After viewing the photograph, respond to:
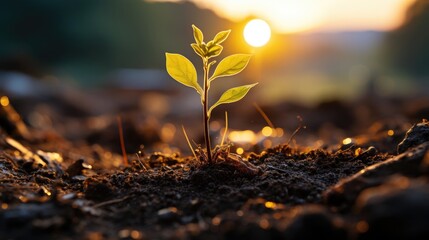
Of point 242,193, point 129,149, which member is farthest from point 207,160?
point 129,149

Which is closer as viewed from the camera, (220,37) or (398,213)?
(398,213)

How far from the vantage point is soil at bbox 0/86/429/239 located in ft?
4.77

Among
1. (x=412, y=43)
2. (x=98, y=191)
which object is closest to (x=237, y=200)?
(x=98, y=191)

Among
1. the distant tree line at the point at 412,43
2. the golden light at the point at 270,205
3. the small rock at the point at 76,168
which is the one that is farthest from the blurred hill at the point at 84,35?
the golden light at the point at 270,205

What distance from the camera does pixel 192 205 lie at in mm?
2000

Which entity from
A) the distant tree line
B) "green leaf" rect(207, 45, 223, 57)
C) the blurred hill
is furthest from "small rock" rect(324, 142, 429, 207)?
the distant tree line

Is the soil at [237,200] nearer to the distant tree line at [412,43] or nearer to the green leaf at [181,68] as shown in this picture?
the green leaf at [181,68]

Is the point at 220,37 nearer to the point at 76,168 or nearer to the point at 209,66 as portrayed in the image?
the point at 209,66

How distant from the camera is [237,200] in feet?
6.61

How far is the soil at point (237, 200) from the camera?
1.45 meters

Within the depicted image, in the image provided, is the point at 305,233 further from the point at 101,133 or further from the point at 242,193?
the point at 101,133

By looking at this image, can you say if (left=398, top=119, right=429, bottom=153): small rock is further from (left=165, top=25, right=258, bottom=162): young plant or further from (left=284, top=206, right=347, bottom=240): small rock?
(left=284, top=206, right=347, bottom=240): small rock

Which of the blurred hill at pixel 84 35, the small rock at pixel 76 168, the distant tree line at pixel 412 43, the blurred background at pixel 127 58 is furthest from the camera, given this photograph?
the blurred hill at pixel 84 35

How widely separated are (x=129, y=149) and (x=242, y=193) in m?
4.53
